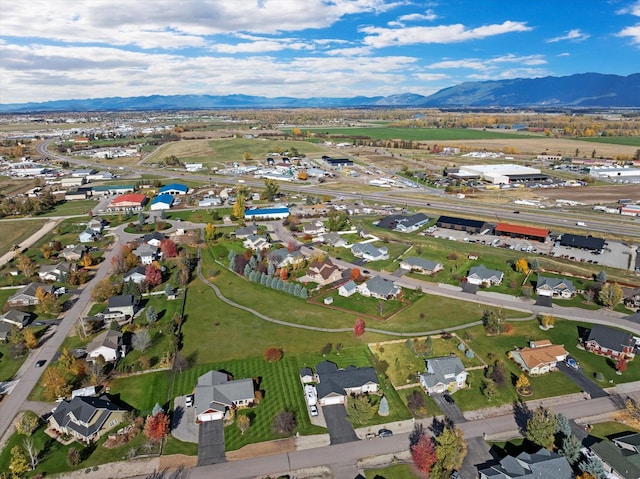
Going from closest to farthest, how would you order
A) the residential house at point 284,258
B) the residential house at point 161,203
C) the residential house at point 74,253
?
the residential house at point 284,258 → the residential house at point 74,253 → the residential house at point 161,203

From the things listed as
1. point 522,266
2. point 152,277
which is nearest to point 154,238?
point 152,277

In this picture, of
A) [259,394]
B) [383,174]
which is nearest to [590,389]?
[259,394]

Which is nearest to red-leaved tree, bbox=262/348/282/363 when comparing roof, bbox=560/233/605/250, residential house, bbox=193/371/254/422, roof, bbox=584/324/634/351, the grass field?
residential house, bbox=193/371/254/422

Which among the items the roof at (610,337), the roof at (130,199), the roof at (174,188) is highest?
the roof at (174,188)

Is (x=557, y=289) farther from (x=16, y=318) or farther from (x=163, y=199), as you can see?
(x=163, y=199)

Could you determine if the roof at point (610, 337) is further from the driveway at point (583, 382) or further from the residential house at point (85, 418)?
the residential house at point (85, 418)

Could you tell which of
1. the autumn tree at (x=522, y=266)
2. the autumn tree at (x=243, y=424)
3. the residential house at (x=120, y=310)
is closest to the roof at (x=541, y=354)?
the autumn tree at (x=522, y=266)

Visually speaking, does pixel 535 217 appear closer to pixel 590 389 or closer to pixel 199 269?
pixel 590 389
